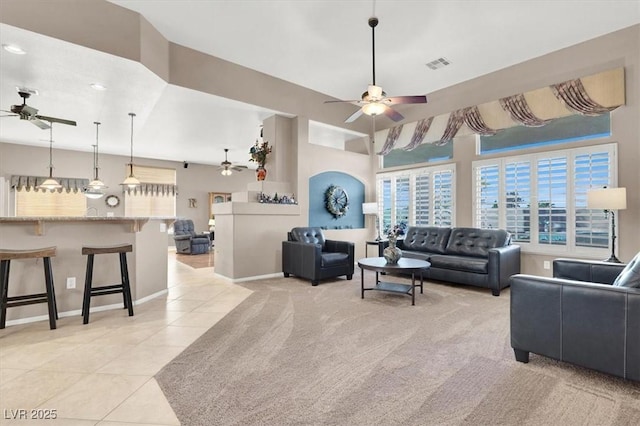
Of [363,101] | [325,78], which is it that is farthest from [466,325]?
[325,78]

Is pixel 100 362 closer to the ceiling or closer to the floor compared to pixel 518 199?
closer to the floor

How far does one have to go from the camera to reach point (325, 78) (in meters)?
5.87

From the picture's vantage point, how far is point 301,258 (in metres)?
5.52

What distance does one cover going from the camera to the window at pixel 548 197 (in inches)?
181

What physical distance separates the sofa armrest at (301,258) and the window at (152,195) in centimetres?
661

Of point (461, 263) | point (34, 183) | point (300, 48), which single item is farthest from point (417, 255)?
point (34, 183)

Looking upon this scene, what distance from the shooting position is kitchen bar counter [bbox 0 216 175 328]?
3420 mm

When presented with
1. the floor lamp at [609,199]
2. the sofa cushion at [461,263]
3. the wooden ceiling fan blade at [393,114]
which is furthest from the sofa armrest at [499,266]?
the wooden ceiling fan blade at [393,114]

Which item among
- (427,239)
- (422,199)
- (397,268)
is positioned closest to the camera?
(397,268)

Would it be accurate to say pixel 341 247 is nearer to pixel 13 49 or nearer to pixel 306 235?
pixel 306 235

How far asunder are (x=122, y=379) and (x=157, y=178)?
9.57 meters

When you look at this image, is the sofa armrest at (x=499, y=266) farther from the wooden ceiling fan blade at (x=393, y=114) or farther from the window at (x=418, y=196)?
the wooden ceiling fan blade at (x=393, y=114)

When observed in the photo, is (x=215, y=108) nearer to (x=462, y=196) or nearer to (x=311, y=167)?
(x=311, y=167)

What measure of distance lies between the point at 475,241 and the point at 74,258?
576cm
